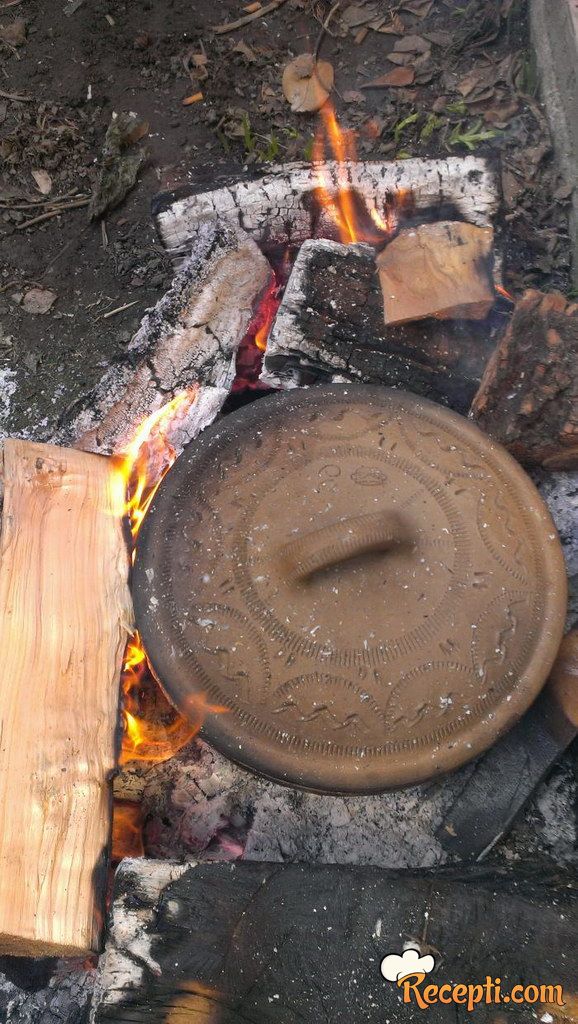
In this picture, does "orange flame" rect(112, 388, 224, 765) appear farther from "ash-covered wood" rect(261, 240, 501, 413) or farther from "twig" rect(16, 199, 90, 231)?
"twig" rect(16, 199, 90, 231)

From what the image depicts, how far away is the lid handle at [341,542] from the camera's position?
1570mm

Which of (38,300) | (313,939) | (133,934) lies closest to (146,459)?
(38,300)

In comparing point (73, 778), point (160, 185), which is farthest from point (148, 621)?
point (160, 185)

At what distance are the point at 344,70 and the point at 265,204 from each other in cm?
125

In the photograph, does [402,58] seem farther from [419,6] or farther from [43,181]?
[43,181]

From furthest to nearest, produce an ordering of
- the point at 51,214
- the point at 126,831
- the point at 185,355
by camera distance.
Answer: the point at 51,214 → the point at 185,355 → the point at 126,831

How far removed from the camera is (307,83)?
3.60m

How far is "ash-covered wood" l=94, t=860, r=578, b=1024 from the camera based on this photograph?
1662mm

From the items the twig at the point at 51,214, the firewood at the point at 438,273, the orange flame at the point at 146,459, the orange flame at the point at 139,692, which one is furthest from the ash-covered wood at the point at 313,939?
the twig at the point at 51,214

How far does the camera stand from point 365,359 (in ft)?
8.64

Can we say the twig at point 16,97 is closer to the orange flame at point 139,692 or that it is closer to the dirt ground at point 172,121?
the dirt ground at point 172,121

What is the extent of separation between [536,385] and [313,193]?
1297mm

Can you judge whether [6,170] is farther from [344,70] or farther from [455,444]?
[455,444]

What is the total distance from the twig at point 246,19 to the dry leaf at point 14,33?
990 mm
